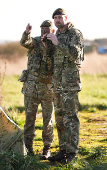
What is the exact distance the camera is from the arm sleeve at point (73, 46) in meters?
4.37

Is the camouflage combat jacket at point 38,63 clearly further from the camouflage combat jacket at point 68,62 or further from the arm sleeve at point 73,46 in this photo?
the arm sleeve at point 73,46

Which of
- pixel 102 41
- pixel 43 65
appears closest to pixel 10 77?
pixel 43 65

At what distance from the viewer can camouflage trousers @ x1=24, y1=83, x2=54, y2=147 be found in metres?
5.01

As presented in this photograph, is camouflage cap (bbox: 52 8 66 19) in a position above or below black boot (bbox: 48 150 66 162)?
above

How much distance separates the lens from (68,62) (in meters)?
4.57

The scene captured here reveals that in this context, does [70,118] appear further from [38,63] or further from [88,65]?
[88,65]

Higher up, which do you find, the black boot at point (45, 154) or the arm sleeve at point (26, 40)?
the arm sleeve at point (26, 40)

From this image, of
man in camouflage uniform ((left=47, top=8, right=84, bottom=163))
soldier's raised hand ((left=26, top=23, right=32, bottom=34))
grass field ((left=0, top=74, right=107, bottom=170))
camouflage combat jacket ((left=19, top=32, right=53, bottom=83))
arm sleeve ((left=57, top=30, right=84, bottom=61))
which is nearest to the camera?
grass field ((left=0, top=74, right=107, bottom=170))

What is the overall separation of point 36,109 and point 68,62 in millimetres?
1027

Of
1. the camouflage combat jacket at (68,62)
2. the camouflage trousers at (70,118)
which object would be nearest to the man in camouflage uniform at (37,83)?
the camouflage combat jacket at (68,62)

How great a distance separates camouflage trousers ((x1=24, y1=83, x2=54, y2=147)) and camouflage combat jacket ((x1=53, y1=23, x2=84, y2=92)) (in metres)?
0.41

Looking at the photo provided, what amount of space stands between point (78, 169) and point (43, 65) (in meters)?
1.72

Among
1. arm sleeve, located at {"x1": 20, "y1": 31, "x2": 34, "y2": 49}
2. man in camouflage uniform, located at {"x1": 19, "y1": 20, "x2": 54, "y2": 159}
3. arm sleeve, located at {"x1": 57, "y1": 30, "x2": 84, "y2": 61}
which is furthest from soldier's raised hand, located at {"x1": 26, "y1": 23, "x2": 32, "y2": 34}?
arm sleeve, located at {"x1": 57, "y1": 30, "x2": 84, "y2": 61}

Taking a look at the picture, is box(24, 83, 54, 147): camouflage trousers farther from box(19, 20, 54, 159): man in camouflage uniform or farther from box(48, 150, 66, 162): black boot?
box(48, 150, 66, 162): black boot
